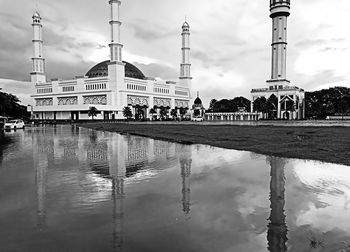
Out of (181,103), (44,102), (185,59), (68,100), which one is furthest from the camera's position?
(181,103)

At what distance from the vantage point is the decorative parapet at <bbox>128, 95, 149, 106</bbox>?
116 m

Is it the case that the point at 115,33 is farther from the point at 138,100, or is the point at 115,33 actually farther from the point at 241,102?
the point at 241,102

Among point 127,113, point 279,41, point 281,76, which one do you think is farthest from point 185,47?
point 127,113

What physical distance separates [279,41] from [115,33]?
2207 inches

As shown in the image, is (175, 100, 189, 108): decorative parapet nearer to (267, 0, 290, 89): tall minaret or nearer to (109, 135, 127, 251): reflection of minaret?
(267, 0, 290, 89): tall minaret

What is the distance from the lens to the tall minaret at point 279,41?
344 feet

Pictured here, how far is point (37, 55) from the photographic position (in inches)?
4695

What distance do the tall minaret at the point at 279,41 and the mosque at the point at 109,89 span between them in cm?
3697

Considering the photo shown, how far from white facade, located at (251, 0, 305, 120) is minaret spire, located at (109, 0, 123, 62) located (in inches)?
1967

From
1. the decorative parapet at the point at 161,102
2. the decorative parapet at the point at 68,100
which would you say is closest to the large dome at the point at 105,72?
the decorative parapet at the point at 68,100

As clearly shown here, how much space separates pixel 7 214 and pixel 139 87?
114605 mm

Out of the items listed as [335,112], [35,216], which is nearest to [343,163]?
[35,216]

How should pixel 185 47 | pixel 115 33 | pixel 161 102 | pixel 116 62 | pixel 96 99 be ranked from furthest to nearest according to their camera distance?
pixel 185 47
pixel 161 102
pixel 96 99
pixel 116 62
pixel 115 33

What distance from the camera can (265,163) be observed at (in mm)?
12438
